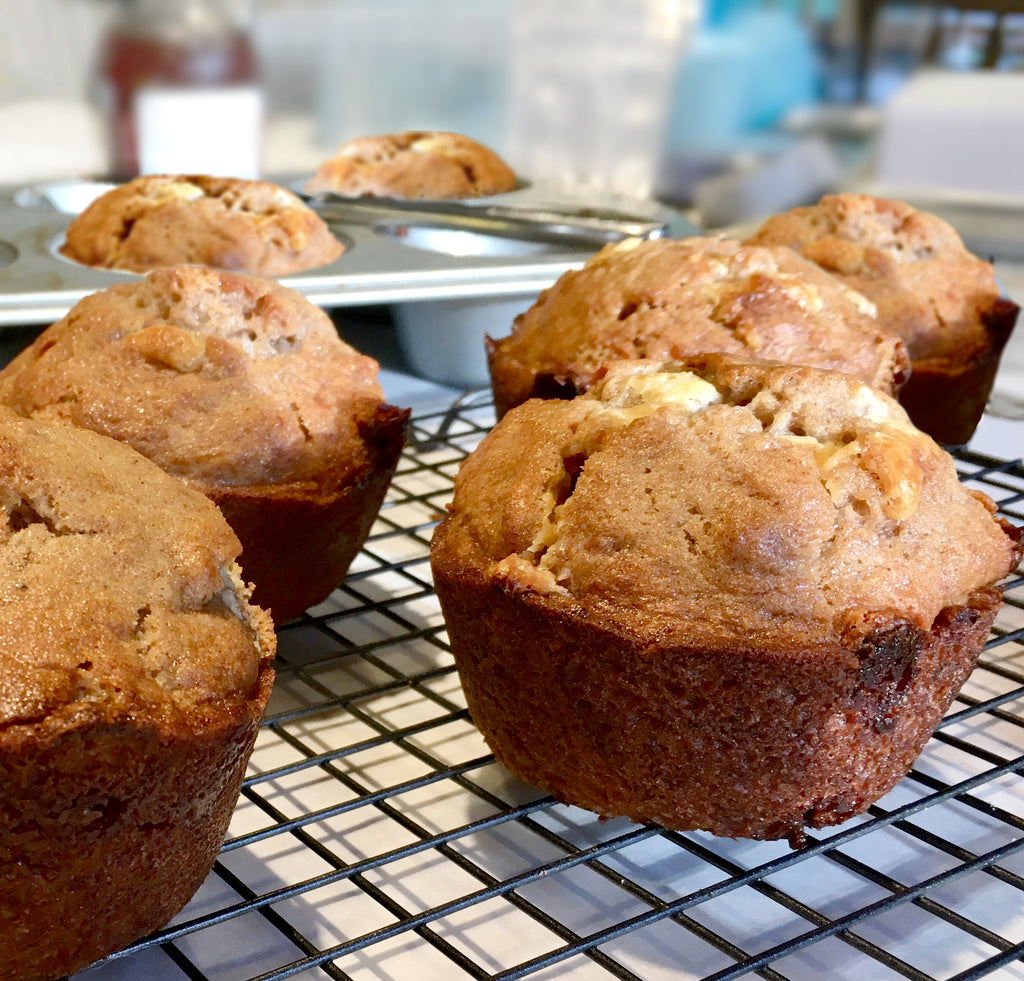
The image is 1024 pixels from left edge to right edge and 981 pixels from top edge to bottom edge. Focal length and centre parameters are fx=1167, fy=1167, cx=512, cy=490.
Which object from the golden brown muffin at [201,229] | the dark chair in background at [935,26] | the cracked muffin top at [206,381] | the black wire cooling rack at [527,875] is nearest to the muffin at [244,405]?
the cracked muffin top at [206,381]

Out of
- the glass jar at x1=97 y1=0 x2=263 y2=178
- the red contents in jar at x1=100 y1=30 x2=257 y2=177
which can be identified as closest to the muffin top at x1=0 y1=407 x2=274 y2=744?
the glass jar at x1=97 y1=0 x2=263 y2=178

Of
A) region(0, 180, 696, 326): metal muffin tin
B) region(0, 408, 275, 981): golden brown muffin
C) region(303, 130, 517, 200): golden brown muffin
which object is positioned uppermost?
region(303, 130, 517, 200): golden brown muffin

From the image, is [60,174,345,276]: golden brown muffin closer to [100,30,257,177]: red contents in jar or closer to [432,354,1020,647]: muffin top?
[432,354,1020,647]: muffin top

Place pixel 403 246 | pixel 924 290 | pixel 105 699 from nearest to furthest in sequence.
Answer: pixel 105 699, pixel 924 290, pixel 403 246

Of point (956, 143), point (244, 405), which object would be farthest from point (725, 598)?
point (956, 143)

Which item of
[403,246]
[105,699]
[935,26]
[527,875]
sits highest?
[935,26]

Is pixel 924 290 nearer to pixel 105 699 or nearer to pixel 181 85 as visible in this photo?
pixel 105 699

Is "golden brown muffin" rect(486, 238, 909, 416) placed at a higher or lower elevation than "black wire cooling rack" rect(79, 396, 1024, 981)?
higher
